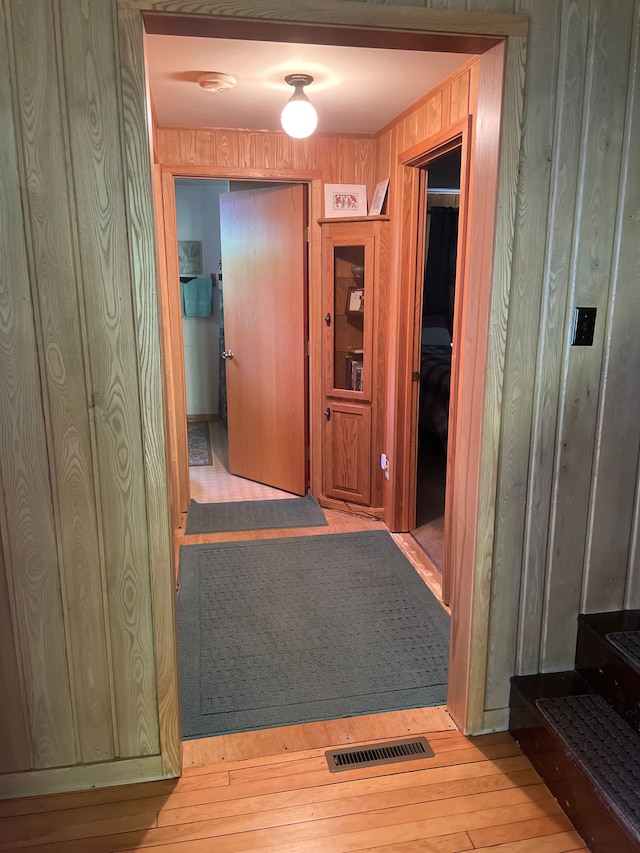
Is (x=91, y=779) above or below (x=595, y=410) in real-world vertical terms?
below

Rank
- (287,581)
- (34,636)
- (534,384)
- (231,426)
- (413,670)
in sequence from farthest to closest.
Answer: (231,426), (287,581), (413,670), (534,384), (34,636)

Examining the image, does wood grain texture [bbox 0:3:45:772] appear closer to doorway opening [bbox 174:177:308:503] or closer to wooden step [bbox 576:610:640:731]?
wooden step [bbox 576:610:640:731]

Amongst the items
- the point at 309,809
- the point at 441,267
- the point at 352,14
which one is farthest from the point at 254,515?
the point at 441,267

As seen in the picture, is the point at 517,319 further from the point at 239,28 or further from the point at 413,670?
the point at 413,670

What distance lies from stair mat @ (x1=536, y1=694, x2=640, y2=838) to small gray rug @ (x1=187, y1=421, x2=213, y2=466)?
3.81 m

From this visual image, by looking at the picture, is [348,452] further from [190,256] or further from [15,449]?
[190,256]

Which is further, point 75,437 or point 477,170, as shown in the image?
point 477,170

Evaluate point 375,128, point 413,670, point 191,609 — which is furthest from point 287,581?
point 375,128

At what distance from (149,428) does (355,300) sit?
8.10 feet

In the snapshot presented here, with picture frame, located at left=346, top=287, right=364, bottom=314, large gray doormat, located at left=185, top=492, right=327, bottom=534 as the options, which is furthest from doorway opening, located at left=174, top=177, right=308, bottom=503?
picture frame, located at left=346, top=287, right=364, bottom=314

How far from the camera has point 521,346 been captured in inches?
73.5

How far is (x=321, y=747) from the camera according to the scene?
6.77ft

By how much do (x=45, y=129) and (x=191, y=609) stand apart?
6.98 ft

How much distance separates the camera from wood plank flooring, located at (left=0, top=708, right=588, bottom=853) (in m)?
1.70
